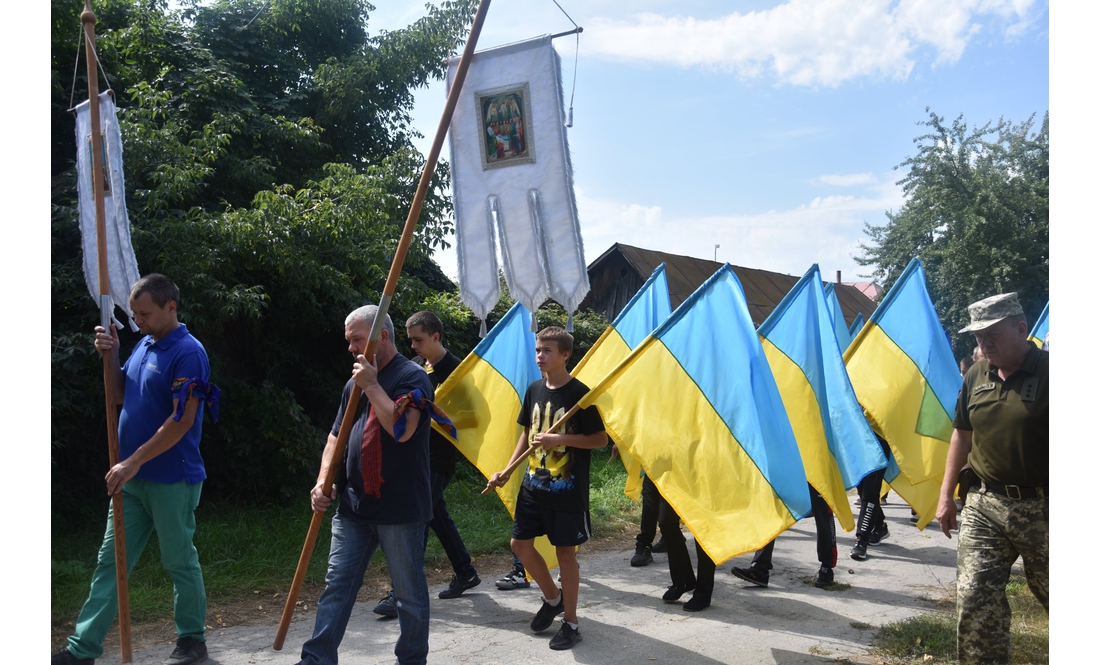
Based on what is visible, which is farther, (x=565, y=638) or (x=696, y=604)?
(x=696, y=604)

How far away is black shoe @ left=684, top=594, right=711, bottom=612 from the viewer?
559cm

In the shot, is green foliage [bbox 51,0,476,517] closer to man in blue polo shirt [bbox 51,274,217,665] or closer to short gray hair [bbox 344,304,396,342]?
man in blue polo shirt [bbox 51,274,217,665]

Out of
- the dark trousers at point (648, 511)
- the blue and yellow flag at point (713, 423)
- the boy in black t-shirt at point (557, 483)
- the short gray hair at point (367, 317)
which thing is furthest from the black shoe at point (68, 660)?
the dark trousers at point (648, 511)

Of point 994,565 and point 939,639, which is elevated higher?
point 994,565

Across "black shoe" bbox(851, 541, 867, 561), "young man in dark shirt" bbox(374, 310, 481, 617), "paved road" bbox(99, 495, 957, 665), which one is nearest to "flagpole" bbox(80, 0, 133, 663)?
"paved road" bbox(99, 495, 957, 665)

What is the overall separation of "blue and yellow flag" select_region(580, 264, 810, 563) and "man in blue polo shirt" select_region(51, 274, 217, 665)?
88.1 inches

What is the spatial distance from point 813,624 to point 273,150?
870 cm

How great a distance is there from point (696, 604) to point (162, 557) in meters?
3.36

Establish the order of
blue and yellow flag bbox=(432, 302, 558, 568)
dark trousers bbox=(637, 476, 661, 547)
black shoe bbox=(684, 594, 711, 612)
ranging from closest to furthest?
black shoe bbox=(684, 594, 711, 612) < blue and yellow flag bbox=(432, 302, 558, 568) < dark trousers bbox=(637, 476, 661, 547)

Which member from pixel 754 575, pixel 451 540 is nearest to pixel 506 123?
pixel 451 540

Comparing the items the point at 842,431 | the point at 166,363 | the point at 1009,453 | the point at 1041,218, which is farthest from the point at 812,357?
the point at 1041,218

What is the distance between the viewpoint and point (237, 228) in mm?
7586

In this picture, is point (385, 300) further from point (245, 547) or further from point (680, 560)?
point (245, 547)

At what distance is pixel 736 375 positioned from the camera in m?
5.11
